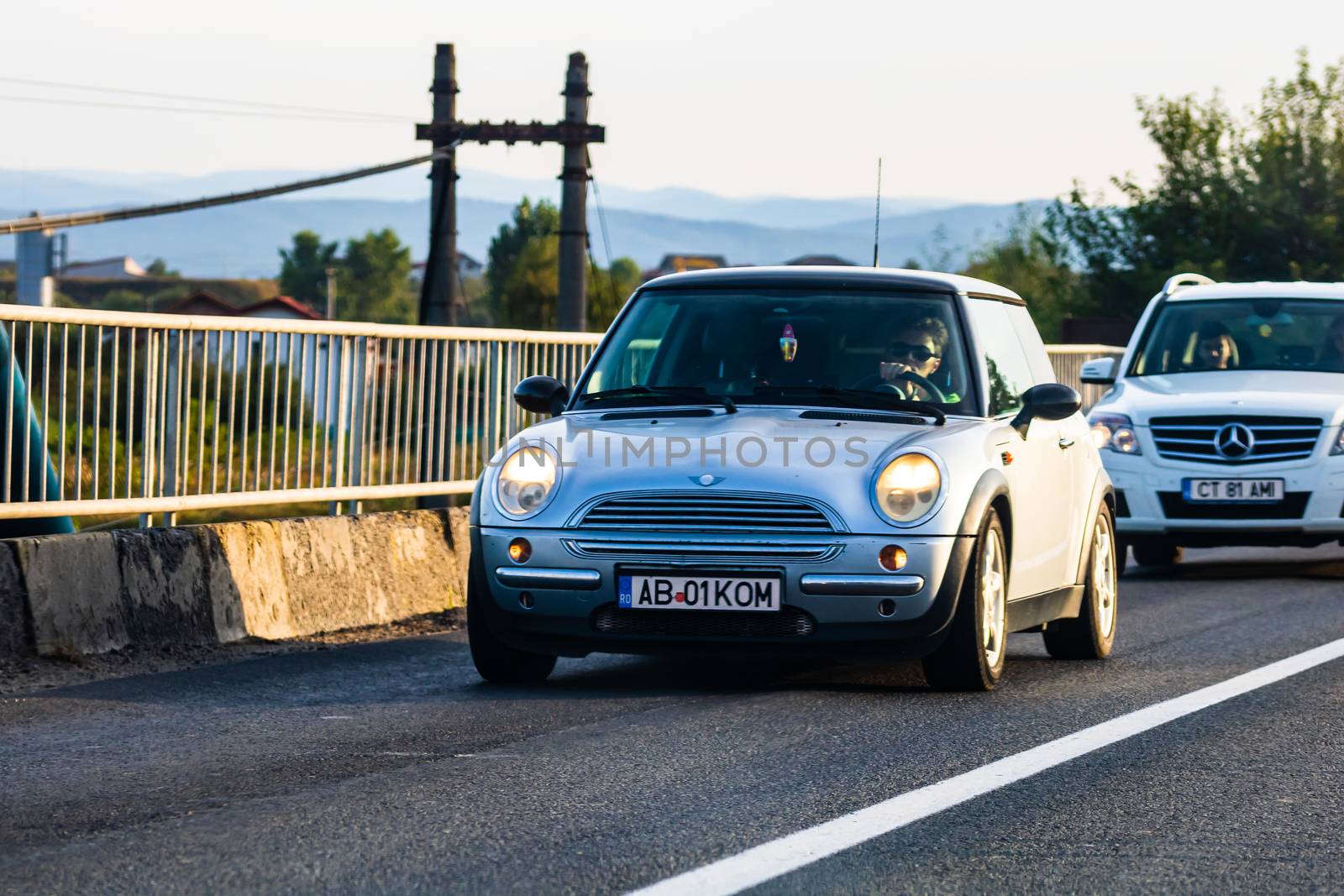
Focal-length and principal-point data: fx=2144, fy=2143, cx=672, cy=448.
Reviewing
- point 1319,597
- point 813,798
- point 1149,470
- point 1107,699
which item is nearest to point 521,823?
point 813,798

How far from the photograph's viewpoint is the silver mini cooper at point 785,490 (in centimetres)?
749

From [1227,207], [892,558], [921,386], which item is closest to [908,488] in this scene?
[892,558]

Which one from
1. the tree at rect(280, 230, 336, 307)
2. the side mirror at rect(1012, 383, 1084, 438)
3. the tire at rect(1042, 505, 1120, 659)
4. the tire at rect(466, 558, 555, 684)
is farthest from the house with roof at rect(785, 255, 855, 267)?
the tree at rect(280, 230, 336, 307)

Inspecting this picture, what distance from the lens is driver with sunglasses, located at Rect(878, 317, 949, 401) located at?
8336 mm

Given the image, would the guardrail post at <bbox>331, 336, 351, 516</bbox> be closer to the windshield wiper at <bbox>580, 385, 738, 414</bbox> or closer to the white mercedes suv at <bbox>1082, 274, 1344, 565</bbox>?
the windshield wiper at <bbox>580, 385, 738, 414</bbox>

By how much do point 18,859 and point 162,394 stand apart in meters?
4.97

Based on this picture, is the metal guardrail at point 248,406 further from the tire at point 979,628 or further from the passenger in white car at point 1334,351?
the passenger in white car at point 1334,351

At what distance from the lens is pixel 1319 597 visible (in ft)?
39.6

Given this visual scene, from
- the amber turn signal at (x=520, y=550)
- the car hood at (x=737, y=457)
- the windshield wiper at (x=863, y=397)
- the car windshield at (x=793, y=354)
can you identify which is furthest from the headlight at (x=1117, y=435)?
the amber turn signal at (x=520, y=550)

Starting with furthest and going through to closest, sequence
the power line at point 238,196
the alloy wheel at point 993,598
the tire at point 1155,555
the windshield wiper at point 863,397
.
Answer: the power line at point 238,196 → the tire at point 1155,555 → the windshield wiper at point 863,397 → the alloy wheel at point 993,598

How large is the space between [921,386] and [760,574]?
1.31 meters

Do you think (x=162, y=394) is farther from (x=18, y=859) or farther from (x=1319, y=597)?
(x=1319, y=597)

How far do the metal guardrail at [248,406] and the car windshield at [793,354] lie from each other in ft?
6.89

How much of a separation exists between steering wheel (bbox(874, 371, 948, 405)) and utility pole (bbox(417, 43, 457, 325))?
64.8 feet
